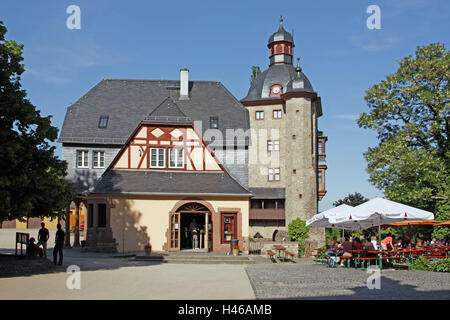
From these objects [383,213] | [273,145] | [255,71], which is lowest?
[383,213]

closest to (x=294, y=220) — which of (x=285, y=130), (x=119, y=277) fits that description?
(x=285, y=130)

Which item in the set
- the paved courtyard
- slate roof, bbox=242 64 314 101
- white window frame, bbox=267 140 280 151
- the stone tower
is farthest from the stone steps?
slate roof, bbox=242 64 314 101

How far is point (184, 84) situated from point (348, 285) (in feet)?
92.5

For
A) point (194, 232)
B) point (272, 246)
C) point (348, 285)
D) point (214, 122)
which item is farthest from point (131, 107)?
point (348, 285)

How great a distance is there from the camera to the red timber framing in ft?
92.9

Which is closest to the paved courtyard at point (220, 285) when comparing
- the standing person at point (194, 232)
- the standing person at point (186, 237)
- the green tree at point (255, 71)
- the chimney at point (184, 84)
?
the standing person at point (194, 232)

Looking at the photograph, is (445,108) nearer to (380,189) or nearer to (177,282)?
(380,189)

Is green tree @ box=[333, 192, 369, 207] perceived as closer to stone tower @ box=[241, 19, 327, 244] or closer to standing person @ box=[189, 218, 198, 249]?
stone tower @ box=[241, 19, 327, 244]

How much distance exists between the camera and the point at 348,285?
13.5 metres

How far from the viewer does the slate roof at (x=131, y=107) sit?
34625mm

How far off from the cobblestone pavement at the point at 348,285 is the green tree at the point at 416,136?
32.8 feet

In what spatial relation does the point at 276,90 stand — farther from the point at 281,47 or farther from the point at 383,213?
the point at 383,213

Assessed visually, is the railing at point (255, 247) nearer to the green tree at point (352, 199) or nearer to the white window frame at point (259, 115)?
the white window frame at point (259, 115)
